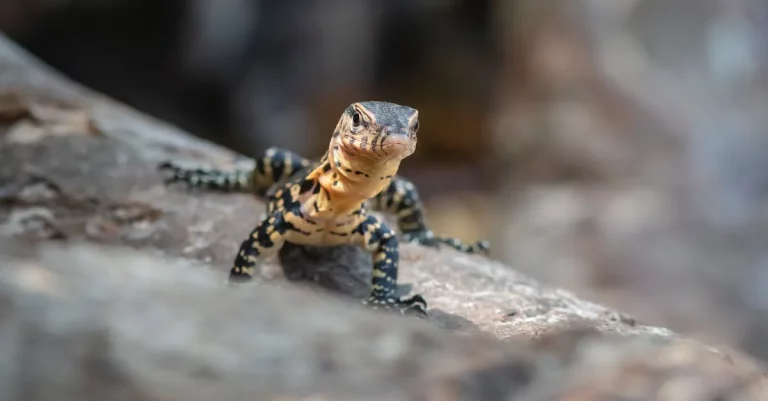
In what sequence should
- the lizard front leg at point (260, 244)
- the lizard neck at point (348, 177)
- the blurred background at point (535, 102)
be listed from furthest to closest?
the blurred background at point (535, 102)
the lizard front leg at point (260, 244)
the lizard neck at point (348, 177)

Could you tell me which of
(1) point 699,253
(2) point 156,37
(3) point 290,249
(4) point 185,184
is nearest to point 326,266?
(3) point 290,249

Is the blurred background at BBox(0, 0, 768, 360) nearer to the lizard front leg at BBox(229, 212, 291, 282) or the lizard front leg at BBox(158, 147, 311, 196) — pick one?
the lizard front leg at BBox(158, 147, 311, 196)

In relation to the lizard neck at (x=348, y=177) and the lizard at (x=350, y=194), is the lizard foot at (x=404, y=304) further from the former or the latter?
the lizard neck at (x=348, y=177)

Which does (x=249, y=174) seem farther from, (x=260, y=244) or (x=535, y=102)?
A: (x=535, y=102)

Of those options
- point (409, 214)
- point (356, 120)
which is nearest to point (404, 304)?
point (356, 120)

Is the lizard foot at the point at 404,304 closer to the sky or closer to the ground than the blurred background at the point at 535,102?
closer to the ground

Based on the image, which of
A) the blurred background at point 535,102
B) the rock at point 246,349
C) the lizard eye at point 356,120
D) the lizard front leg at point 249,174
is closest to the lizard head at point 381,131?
the lizard eye at point 356,120
